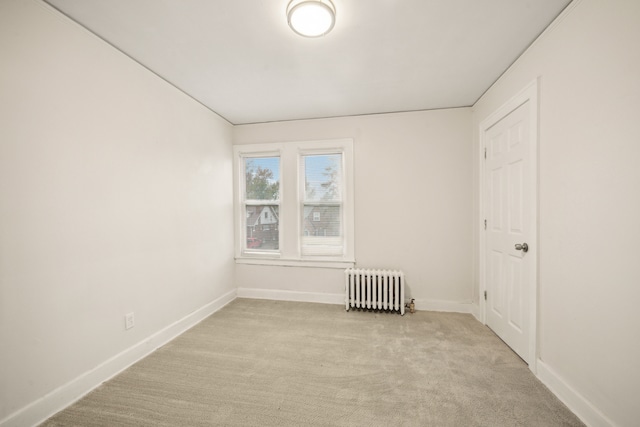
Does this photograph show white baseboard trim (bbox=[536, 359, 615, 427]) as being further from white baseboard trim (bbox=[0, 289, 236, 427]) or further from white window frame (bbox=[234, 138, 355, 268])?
white baseboard trim (bbox=[0, 289, 236, 427])

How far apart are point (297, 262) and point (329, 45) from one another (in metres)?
2.74

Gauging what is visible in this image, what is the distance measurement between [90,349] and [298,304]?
226 centimetres

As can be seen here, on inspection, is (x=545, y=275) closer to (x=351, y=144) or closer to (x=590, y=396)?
(x=590, y=396)

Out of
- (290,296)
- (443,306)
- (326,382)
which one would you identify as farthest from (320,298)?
(326,382)

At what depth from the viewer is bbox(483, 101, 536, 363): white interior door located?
7.14 feet

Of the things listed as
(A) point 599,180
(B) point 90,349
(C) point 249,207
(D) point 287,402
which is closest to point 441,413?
(D) point 287,402

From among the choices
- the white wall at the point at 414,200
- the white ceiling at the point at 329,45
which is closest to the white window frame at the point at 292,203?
the white wall at the point at 414,200

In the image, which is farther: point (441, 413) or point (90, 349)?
Result: point (90, 349)

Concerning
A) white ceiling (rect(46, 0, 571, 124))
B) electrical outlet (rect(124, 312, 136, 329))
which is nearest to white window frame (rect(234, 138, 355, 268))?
white ceiling (rect(46, 0, 571, 124))

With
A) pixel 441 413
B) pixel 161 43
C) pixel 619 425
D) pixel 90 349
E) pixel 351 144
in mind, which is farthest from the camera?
pixel 351 144

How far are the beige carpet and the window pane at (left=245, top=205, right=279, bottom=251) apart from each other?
1.34 meters

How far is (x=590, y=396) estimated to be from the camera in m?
1.55

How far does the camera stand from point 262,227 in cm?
398

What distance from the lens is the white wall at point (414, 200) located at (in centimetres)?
337
